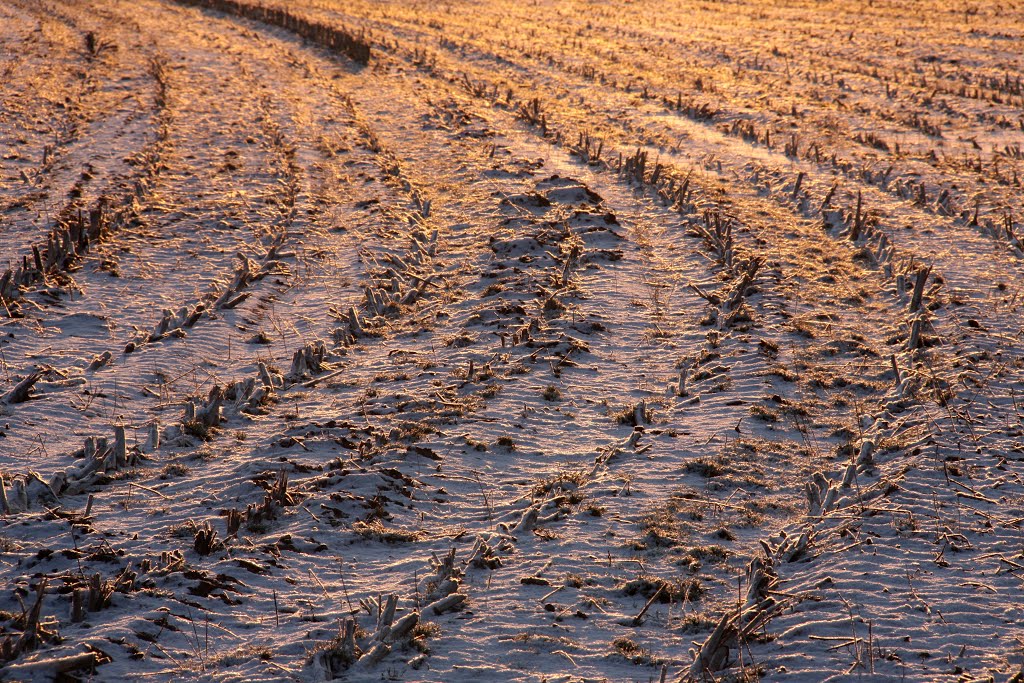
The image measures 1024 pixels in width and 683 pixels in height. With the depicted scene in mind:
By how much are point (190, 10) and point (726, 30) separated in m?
16.9

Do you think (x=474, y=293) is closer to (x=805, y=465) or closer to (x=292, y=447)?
(x=292, y=447)

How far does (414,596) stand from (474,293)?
178 inches

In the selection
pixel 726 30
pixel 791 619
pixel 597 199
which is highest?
pixel 726 30

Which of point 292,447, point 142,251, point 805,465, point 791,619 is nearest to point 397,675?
point 791,619

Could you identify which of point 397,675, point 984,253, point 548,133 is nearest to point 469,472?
point 397,675

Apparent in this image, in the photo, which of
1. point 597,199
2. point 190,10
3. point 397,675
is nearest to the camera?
point 397,675

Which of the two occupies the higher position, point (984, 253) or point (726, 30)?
point (726, 30)

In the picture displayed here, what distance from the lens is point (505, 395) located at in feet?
22.5

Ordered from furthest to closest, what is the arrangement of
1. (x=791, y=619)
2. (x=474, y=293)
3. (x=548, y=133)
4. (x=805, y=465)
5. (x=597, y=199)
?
(x=548, y=133), (x=597, y=199), (x=474, y=293), (x=805, y=465), (x=791, y=619)

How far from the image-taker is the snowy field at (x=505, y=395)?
4316mm

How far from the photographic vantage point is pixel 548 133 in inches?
573

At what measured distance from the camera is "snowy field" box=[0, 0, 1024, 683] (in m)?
4.32

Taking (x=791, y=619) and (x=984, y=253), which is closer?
(x=791, y=619)

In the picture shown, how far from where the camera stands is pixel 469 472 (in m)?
5.88
